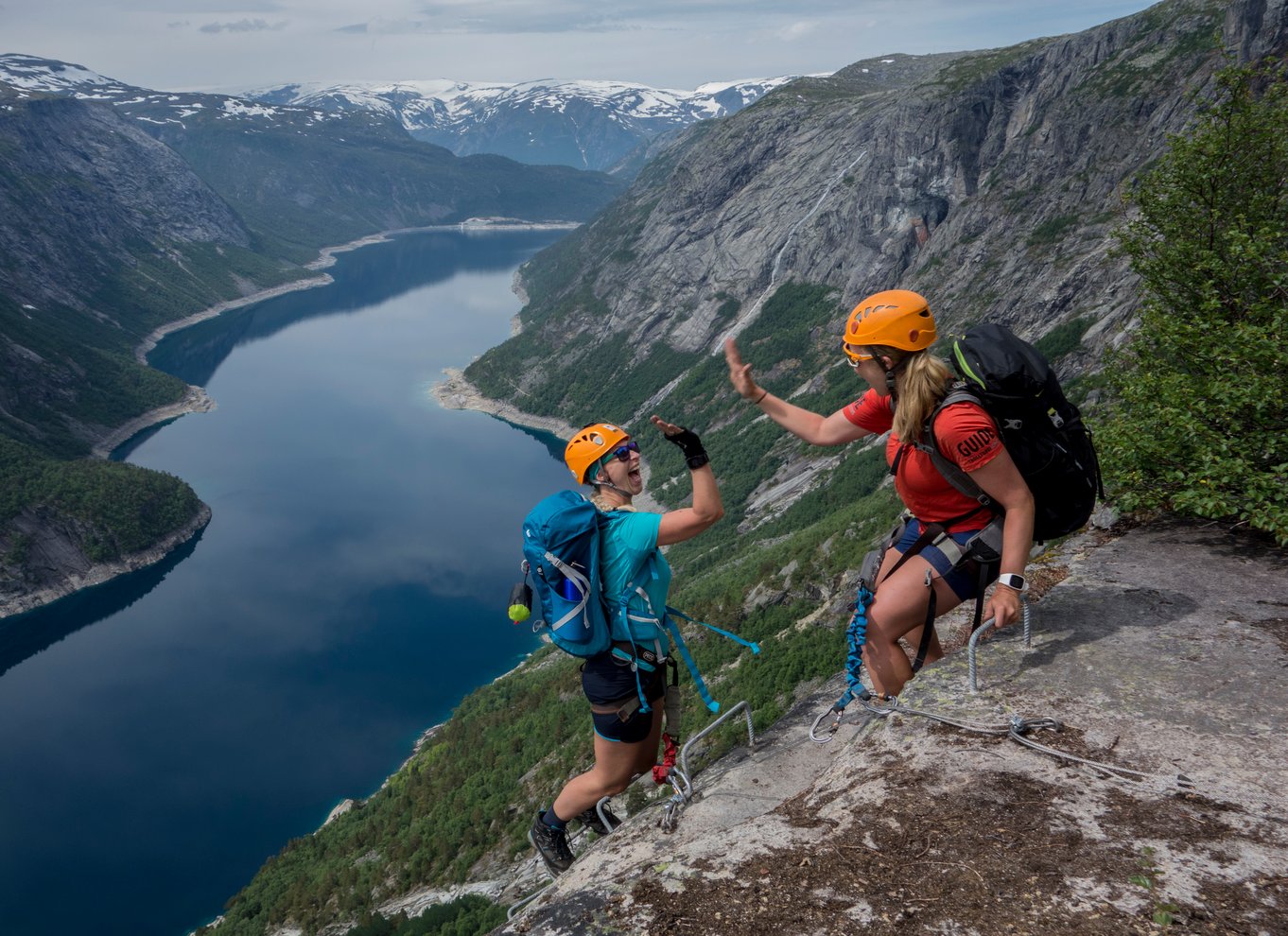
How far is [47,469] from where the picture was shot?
119125mm

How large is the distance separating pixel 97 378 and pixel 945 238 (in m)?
171

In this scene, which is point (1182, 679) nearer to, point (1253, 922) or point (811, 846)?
point (1253, 922)

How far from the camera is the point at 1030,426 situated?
21.4ft

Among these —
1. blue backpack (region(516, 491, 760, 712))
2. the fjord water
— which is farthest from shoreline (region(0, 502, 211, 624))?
blue backpack (region(516, 491, 760, 712))

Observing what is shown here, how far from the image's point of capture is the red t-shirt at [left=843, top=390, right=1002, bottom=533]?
608cm

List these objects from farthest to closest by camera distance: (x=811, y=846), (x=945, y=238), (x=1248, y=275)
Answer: (x=945, y=238), (x=1248, y=275), (x=811, y=846)

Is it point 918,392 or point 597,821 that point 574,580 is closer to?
point 597,821

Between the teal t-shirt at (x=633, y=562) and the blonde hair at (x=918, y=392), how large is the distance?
7.13 ft

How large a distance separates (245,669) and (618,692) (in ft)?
278

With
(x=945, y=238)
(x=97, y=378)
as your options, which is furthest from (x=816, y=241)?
(x=97, y=378)

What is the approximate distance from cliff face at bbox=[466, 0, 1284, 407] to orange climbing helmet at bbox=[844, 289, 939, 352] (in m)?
38.8

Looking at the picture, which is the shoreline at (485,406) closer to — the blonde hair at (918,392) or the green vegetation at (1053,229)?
the green vegetation at (1053,229)

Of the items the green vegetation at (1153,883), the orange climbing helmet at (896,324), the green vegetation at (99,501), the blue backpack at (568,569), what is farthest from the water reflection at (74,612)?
the green vegetation at (1153,883)

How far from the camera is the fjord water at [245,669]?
57.9 metres
